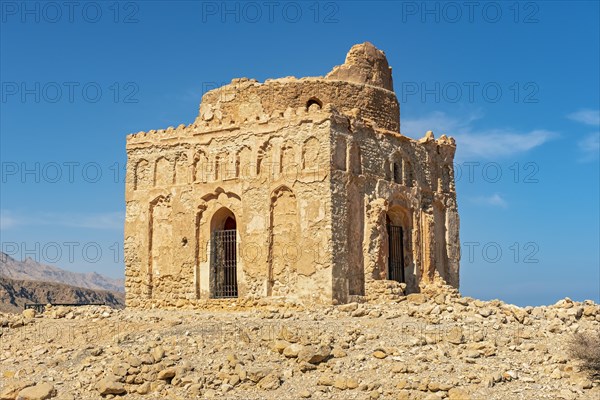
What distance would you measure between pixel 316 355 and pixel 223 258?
26.5ft

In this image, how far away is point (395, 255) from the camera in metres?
21.4

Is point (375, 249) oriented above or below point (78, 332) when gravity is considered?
above

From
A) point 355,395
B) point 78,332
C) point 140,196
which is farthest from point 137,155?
point 355,395

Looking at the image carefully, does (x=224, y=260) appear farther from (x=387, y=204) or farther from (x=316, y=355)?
(x=316, y=355)

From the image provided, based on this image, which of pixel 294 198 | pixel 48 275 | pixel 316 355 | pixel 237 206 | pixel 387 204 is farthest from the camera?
pixel 48 275

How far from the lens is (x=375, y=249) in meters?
19.8

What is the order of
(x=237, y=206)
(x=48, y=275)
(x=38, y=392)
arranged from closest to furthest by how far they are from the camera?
(x=38, y=392), (x=237, y=206), (x=48, y=275)

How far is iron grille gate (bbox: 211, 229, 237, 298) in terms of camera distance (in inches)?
829

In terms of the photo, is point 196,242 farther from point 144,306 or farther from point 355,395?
point 355,395

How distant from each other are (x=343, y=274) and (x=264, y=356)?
5359mm

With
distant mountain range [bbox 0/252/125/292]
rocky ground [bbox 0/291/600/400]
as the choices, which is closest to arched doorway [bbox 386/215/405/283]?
rocky ground [bbox 0/291/600/400]

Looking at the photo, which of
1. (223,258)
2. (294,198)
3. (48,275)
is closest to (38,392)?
(223,258)

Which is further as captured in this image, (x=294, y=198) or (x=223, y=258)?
(x=223, y=258)

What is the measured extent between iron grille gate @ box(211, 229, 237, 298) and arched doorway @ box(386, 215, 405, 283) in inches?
176
